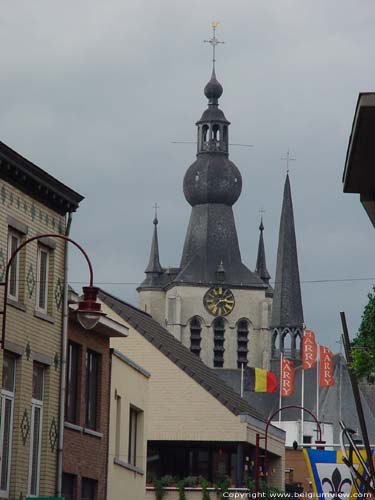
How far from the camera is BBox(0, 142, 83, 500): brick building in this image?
3169cm

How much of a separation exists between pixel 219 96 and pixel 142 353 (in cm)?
13203

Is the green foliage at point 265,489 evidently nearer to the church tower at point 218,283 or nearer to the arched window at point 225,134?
the church tower at point 218,283

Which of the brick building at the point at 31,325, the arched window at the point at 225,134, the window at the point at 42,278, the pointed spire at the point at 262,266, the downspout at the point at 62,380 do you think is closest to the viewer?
the brick building at the point at 31,325

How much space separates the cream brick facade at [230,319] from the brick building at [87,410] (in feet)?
461

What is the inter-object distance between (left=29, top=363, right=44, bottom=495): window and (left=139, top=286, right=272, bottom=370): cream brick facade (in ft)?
480

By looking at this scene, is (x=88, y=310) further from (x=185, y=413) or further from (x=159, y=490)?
(x=185, y=413)

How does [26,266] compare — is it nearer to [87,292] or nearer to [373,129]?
[87,292]

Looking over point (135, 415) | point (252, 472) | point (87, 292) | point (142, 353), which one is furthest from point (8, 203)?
point (252, 472)

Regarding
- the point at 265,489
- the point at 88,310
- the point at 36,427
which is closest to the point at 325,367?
the point at 265,489

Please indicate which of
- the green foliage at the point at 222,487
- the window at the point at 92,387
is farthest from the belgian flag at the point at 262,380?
the window at the point at 92,387

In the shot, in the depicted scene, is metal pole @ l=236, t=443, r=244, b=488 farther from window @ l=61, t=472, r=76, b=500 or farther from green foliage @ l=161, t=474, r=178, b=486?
window @ l=61, t=472, r=76, b=500

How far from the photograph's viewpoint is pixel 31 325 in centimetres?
3309

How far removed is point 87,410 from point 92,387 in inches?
31.7

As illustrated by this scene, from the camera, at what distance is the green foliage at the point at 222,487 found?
55.6 meters
